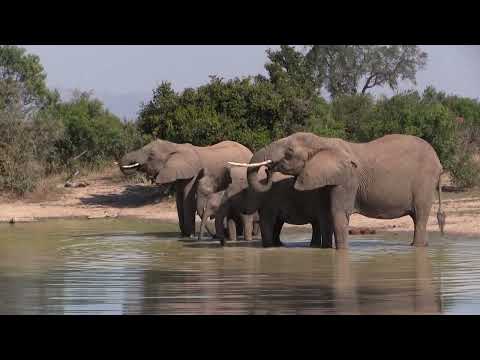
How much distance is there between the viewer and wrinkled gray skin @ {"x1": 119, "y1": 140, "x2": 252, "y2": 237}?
59.6ft

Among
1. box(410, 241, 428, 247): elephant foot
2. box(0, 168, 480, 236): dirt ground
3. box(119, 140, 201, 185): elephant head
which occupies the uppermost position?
box(119, 140, 201, 185): elephant head

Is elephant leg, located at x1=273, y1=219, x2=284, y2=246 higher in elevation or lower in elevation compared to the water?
higher

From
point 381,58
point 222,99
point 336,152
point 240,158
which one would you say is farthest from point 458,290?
point 381,58

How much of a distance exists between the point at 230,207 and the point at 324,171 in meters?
1.79

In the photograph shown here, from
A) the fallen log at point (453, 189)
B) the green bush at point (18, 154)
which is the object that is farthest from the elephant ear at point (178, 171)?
the green bush at point (18, 154)

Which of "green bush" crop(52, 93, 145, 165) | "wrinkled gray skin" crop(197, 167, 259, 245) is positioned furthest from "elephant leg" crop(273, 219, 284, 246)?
"green bush" crop(52, 93, 145, 165)

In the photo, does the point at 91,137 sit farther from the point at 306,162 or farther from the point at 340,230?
the point at 340,230

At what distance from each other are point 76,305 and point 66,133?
22932mm

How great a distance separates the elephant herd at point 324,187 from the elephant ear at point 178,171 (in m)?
1.06

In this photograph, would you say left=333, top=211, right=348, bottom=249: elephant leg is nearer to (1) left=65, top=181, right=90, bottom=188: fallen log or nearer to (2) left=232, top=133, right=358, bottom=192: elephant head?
(2) left=232, top=133, right=358, bottom=192: elephant head

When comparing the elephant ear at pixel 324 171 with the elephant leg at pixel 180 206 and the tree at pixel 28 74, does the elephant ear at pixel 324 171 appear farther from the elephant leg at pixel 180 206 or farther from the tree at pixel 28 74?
the tree at pixel 28 74

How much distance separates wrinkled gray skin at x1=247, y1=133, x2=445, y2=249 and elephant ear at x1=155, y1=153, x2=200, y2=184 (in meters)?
3.01
